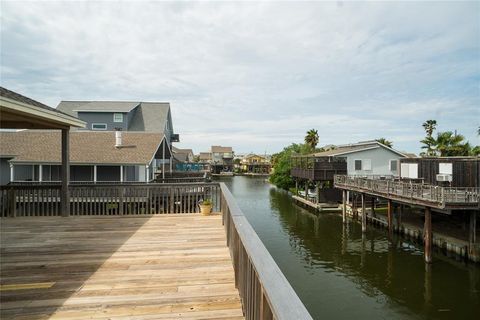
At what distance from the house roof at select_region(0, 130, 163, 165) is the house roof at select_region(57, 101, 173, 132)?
1115cm

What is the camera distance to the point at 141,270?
4453mm

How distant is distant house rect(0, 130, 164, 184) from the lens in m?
17.1

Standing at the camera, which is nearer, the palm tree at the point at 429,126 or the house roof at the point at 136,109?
the house roof at the point at 136,109

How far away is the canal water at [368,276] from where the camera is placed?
11680mm

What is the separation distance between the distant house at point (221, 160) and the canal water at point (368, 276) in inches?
2482

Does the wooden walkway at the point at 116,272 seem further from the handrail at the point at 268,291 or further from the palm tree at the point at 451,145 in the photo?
the palm tree at the point at 451,145

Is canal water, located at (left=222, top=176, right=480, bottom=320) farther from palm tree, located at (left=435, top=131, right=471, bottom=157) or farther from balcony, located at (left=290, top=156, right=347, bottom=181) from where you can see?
palm tree, located at (left=435, top=131, right=471, bottom=157)

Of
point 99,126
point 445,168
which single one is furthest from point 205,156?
point 445,168

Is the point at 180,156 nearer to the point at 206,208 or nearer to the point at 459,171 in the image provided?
the point at 459,171

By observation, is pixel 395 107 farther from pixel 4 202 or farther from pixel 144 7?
pixel 4 202

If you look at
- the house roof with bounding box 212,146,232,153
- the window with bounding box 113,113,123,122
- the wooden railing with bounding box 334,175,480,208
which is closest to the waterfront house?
the wooden railing with bounding box 334,175,480,208

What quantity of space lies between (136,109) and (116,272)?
3203 cm

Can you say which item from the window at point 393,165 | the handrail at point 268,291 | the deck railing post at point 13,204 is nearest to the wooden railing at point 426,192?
the window at point 393,165

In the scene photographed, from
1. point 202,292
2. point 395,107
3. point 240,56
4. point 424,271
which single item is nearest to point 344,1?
point 240,56
